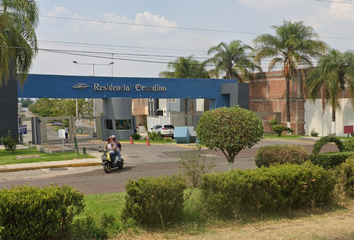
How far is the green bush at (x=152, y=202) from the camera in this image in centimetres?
786

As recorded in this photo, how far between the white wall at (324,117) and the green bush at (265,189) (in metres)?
31.0

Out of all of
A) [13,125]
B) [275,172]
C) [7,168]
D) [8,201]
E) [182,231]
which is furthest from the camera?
[13,125]

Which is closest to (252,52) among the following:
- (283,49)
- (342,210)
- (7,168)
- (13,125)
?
(283,49)

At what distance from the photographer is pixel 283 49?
1636 inches

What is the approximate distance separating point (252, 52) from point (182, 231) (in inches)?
1477

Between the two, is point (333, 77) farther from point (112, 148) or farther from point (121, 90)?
point (112, 148)

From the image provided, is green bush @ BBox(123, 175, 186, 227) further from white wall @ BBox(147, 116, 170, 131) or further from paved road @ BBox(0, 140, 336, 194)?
white wall @ BBox(147, 116, 170, 131)

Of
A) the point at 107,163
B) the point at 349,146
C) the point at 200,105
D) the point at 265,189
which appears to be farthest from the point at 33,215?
the point at 200,105

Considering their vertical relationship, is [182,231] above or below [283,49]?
below

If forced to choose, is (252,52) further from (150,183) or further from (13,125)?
(150,183)

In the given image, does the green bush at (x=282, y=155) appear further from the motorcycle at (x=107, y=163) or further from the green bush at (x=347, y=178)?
the motorcycle at (x=107, y=163)

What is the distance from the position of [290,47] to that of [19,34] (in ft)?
90.9

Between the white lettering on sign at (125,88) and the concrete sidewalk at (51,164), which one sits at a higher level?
the white lettering on sign at (125,88)

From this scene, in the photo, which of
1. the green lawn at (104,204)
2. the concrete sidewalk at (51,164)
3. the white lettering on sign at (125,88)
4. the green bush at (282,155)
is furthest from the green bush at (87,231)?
the white lettering on sign at (125,88)
